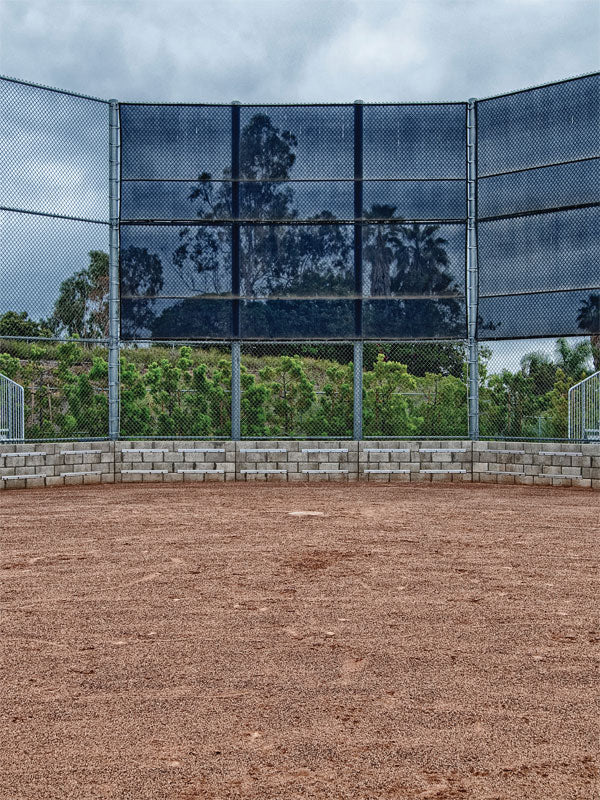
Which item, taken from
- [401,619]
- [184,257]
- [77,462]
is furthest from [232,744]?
[184,257]

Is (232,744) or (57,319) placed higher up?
(57,319)

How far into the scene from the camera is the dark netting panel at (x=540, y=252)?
44.8 feet

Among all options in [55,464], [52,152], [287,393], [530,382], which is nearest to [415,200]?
[530,382]

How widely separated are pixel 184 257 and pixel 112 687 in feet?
37.1

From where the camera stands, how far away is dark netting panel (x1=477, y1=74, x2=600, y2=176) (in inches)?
537

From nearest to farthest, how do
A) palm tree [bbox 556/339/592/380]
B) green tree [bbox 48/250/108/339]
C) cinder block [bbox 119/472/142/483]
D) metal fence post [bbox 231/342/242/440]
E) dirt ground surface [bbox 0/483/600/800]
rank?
dirt ground surface [bbox 0/483/600/800] < palm tree [bbox 556/339/592/380] < green tree [bbox 48/250/108/339] < cinder block [bbox 119/472/142/483] < metal fence post [bbox 231/342/242/440]

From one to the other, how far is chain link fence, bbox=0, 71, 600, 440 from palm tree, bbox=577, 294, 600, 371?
36.2 inches

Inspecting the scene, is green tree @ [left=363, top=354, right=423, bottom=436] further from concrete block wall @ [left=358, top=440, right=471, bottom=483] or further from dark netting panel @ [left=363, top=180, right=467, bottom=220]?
dark netting panel @ [left=363, top=180, right=467, bottom=220]

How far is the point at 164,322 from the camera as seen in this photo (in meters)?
14.6

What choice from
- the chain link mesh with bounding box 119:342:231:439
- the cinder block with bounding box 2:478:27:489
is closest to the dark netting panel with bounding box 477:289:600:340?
the chain link mesh with bounding box 119:342:231:439

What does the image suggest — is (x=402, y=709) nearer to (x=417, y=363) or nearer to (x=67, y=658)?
(x=67, y=658)

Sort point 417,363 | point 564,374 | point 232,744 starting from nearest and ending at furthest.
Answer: point 232,744
point 564,374
point 417,363

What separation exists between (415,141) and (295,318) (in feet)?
12.9

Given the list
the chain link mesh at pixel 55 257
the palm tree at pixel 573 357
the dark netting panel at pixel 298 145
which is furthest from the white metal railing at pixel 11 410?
the palm tree at pixel 573 357
